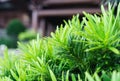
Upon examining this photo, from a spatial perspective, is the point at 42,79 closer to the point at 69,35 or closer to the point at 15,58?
the point at 69,35

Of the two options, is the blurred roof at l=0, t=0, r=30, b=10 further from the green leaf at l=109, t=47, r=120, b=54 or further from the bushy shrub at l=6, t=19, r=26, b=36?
the green leaf at l=109, t=47, r=120, b=54

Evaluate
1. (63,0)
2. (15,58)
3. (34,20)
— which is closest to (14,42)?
(34,20)

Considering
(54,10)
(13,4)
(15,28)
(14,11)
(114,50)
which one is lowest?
(114,50)

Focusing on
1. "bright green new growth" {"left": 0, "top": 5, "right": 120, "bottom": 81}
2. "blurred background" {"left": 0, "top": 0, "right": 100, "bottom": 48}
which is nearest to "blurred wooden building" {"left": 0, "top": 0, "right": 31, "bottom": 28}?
"blurred background" {"left": 0, "top": 0, "right": 100, "bottom": 48}

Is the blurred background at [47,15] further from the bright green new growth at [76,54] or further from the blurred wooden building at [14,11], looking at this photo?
the bright green new growth at [76,54]

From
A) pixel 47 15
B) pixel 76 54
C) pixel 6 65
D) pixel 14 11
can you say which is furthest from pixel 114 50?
pixel 14 11

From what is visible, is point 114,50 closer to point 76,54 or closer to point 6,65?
point 76,54

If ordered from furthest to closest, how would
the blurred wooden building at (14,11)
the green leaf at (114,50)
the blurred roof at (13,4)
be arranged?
1. the blurred wooden building at (14,11)
2. the blurred roof at (13,4)
3. the green leaf at (114,50)

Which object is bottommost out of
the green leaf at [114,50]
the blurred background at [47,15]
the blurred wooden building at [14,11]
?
the green leaf at [114,50]

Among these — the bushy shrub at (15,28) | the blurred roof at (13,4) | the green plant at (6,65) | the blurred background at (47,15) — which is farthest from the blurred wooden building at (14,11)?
the green plant at (6,65)
